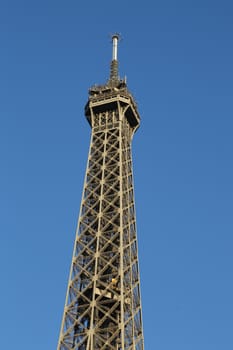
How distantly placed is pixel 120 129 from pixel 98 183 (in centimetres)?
621

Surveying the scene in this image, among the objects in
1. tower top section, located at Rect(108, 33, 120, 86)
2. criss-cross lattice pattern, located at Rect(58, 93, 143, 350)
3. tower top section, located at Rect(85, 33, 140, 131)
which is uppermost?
tower top section, located at Rect(108, 33, 120, 86)

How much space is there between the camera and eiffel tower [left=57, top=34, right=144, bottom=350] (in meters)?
50.9

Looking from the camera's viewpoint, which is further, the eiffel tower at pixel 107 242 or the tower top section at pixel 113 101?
the tower top section at pixel 113 101

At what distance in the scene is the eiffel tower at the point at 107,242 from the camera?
167ft

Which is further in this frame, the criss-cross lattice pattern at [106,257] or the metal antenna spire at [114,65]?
the metal antenna spire at [114,65]

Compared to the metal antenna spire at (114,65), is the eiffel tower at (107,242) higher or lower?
lower

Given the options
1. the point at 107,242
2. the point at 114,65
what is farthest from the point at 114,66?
the point at 107,242

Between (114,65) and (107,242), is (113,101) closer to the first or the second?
(114,65)

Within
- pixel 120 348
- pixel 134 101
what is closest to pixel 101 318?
pixel 120 348

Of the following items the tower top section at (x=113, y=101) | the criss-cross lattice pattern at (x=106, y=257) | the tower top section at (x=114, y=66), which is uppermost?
the tower top section at (x=114, y=66)

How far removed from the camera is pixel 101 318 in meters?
51.3

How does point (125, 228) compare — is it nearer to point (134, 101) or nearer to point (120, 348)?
point (120, 348)

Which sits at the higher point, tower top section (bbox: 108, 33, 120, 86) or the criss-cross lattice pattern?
tower top section (bbox: 108, 33, 120, 86)

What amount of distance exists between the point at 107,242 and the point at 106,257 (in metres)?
1.30
